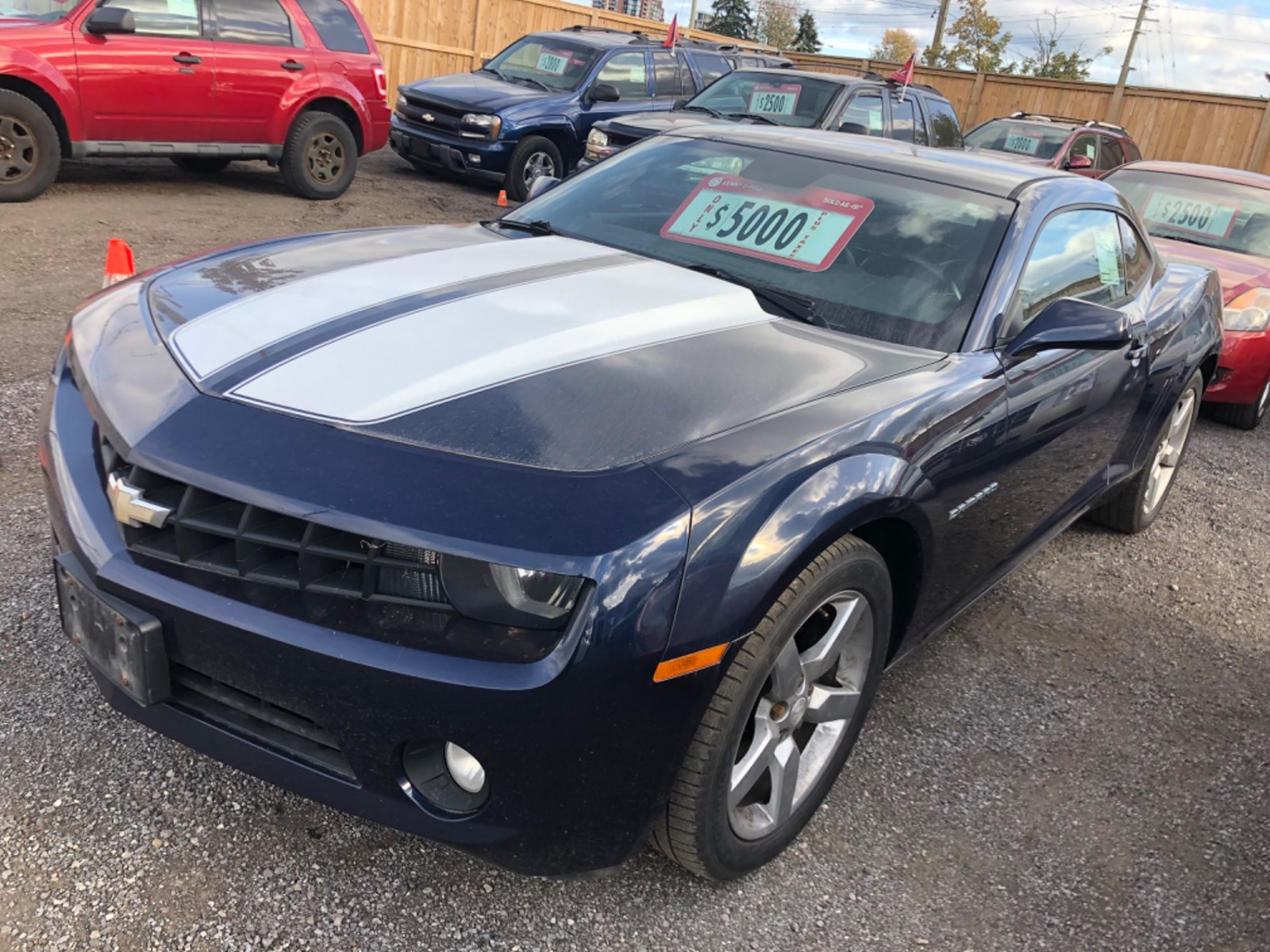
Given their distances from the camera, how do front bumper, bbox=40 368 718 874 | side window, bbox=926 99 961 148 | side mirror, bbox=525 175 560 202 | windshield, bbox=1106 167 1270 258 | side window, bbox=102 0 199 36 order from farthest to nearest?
side window, bbox=926 99 961 148
side window, bbox=102 0 199 36
windshield, bbox=1106 167 1270 258
side mirror, bbox=525 175 560 202
front bumper, bbox=40 368 718 874

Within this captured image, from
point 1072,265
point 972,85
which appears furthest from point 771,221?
point 972,85

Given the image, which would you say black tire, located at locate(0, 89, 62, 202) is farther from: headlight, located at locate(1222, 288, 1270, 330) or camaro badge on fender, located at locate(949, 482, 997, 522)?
headlight, located at locate(1222, 288, 1270, 330)

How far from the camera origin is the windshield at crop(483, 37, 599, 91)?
38.0 ft

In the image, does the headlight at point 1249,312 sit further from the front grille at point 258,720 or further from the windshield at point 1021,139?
the front grille at point 258,720

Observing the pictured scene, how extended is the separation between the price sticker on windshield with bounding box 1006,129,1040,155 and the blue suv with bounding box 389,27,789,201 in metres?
3.70

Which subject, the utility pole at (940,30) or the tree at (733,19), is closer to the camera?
the utility pole at (940,30)

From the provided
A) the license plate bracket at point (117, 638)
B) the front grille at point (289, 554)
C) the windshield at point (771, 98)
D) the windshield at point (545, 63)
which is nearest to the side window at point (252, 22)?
the windshield at point (545, 63)

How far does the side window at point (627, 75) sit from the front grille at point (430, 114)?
1.78 meters

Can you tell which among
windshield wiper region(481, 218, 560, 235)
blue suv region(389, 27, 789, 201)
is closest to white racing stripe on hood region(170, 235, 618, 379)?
windshield wiper region(481, 218, 560, 235)

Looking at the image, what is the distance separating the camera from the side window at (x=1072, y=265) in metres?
3.15

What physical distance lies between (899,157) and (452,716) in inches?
101

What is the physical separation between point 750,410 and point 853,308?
90 cm

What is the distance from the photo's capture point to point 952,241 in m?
3.11

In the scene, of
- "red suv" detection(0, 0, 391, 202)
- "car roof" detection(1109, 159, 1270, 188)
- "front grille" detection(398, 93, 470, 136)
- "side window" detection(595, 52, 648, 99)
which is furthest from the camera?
"side window" detection(595, 52, 648, 99)
